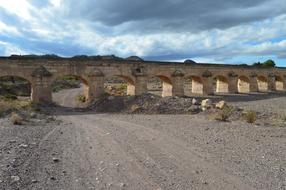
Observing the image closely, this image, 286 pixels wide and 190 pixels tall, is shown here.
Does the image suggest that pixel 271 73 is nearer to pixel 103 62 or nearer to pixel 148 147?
pixel 103 62

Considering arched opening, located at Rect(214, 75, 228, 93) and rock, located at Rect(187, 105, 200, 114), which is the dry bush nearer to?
rock, located at Rect(187, 105, 200, 114)

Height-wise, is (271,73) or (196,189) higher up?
(271,73)

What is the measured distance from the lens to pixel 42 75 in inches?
856

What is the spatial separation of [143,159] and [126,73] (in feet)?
62.5

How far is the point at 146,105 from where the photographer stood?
1867 centimetres

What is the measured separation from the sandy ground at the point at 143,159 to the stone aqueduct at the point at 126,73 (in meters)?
11.5

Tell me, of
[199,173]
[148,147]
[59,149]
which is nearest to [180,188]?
[199,173]

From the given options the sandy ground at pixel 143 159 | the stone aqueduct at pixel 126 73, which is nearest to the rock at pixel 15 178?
the sandy ground at pixel 143 159

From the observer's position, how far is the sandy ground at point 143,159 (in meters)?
5.23

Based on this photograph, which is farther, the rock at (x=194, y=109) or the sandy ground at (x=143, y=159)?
the rock at (x=194, y=109)

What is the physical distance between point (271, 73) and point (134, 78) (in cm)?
2171

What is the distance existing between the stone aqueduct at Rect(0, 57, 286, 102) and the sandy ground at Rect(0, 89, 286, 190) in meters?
11.5

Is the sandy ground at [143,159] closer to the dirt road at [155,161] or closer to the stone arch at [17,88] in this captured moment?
the dirt road at [155,161]

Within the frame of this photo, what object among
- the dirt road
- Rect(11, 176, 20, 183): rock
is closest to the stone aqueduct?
the dirt road
